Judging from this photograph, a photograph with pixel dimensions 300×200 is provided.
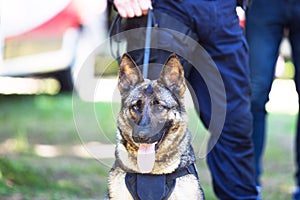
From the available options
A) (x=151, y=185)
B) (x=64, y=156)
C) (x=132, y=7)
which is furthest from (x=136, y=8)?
(x=64, y=156)

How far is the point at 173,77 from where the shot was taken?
10.5ft

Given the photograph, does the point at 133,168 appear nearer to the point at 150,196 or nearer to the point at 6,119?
the point at 150,196

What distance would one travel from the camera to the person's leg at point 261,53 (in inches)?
192

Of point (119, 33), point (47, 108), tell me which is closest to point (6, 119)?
point (47, 108)

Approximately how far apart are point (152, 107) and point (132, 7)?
2.11 ft

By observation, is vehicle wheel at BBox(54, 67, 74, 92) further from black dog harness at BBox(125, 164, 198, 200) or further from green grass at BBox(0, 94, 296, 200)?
black dog harness at BBox(125, 164, 198, 200)

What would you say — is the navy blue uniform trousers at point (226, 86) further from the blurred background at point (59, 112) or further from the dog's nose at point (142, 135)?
the dog's nose at point (142, 135)

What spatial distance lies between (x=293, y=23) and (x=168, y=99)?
208 cm

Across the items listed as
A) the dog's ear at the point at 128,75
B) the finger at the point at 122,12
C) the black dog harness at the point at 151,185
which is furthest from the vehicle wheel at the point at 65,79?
the black dog harness at the point at 151,185

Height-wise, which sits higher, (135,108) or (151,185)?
(135,108)

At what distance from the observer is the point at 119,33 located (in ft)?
12.1

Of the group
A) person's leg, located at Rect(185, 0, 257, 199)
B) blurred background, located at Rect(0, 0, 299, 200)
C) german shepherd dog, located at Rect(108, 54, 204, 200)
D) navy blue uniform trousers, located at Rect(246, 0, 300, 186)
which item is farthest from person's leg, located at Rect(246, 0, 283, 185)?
german shepherd dog, located at Rect(108, 54, 204, 200)

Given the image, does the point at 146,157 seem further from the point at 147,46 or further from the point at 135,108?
the point at 147,46

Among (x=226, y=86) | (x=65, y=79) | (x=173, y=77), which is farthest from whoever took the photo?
(x=65, y=79)
